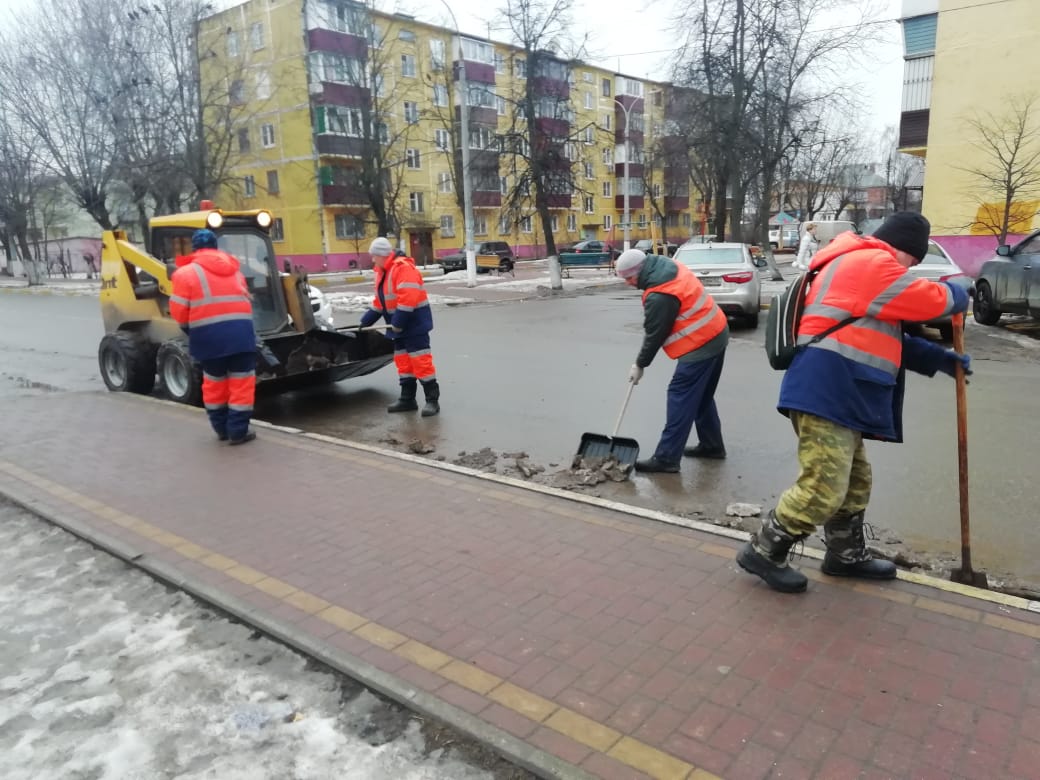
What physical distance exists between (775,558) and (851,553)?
16.3 inches

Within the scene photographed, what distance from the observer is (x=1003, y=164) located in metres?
20.4

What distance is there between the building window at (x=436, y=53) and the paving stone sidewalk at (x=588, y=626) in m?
44.1

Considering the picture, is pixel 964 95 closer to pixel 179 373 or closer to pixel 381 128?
pixel 179 373

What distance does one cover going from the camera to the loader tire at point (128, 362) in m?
8.66

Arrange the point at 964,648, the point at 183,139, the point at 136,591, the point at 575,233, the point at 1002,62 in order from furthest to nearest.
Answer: the point at 575,233 < the point at 183,139 < the point at 1002,62 < the point at 136,591 < the point at 964,648

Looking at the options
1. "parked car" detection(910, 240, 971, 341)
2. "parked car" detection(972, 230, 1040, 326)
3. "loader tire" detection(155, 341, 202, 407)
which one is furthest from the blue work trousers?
"parked car" detection(972, 230, 1040, 326)

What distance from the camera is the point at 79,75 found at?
91.5ft

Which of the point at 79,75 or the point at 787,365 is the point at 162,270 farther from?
the point at 79,75

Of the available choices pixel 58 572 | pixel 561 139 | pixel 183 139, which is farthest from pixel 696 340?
pixel 183 139

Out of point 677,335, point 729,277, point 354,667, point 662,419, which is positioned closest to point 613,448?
point 677,335

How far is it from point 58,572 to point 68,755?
173cm

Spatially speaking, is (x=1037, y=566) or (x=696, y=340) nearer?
(x=1037, y=566)

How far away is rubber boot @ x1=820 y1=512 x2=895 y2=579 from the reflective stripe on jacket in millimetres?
4835

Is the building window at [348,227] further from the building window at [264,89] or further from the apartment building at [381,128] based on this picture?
the building window at [264,89]
